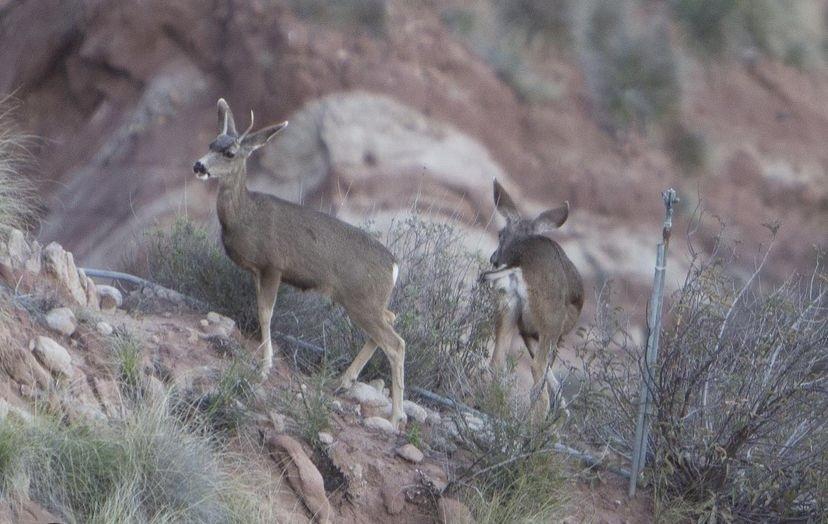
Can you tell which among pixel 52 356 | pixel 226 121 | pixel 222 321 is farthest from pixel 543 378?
pixel 52 356

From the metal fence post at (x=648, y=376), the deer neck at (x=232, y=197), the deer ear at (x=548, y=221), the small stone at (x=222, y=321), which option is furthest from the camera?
the deer ear at (x=548, y=221)

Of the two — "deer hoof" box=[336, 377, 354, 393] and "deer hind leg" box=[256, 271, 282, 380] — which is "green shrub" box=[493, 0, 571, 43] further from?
"deer hoof" box=[336, 377, 354, 393]

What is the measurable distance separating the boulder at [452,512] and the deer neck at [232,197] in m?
2.79

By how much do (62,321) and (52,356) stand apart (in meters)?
0.50

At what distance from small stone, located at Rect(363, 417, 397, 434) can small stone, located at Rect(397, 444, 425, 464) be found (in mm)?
372

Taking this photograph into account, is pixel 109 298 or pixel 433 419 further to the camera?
pixel 109 298

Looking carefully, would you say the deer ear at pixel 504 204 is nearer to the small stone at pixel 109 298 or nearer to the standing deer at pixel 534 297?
the standing deer at pixel 534 297

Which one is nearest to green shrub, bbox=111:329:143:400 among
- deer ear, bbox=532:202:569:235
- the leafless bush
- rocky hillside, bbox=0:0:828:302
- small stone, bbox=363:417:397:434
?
small stone, bbox=363:417:397:434

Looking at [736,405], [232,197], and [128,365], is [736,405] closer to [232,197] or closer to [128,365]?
[128,365]

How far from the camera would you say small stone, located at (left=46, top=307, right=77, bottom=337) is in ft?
30.1

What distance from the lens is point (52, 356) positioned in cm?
872

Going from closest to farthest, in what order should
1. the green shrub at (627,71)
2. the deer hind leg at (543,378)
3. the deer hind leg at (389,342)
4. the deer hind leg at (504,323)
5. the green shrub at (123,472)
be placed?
1. the green shrub at (123,472)
2. the deer hind leg at (543,378)
3. the deer hind leg at (389,342)
4. the deer hind leg at (504,323)
5. the green shrub at (627,71)

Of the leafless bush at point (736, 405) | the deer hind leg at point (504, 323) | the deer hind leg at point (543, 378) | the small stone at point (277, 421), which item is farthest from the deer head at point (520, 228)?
the small stone at point (277, 421)

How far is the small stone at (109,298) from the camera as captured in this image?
10383 millimetres
